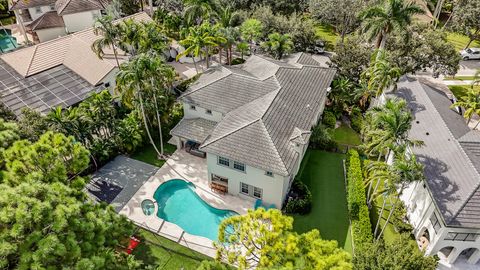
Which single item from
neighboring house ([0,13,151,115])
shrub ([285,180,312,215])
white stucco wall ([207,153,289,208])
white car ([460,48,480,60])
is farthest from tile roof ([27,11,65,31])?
white car ([460,48,480,60])

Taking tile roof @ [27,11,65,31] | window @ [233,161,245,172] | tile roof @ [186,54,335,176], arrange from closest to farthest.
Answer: tile roof @ [186,54,335,176], window @ [233,161,245,172], tile roof @ [27,11,65,31]

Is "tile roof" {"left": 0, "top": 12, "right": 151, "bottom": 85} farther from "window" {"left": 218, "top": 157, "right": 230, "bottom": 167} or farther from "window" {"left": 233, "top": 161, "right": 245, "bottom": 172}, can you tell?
"window" {"left": 233, "top": 161, "right": 245, "bottom": 172}

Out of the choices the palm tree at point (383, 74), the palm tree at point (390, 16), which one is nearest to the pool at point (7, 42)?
the palm tree at point (390, 16)

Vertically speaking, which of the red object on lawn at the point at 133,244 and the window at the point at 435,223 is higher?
the window at the point at 435,223

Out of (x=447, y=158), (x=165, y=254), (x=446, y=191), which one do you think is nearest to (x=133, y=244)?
(x=165, y=254)

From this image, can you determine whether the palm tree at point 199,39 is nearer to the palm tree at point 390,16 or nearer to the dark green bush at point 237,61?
the dark green bush at point 237,61
